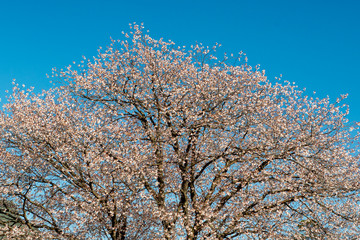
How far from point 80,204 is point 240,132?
8266 millimetres

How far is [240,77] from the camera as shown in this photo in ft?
60.7

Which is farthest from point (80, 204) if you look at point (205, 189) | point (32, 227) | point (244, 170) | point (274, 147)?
point (274, 147)

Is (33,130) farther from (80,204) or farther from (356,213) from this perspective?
(356,213)

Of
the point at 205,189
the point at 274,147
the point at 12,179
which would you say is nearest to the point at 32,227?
the point at 12,179

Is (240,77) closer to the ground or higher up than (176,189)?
higher up

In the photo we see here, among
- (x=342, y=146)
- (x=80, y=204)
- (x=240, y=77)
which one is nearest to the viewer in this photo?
(x=80, y=204)

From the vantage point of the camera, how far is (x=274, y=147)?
15336 millimetres

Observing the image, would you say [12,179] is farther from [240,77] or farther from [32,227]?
[240,77]

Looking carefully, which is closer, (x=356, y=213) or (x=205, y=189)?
(x=356, y=213)

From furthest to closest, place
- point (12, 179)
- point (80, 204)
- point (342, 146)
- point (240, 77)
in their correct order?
point (240, 77), point (342, 146), point (12, 179), point (80, 204)

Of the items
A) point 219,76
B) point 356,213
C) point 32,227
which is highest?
point 219,76

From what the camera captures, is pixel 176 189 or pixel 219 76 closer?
pixel 176 189

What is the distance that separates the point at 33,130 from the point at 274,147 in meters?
11.4

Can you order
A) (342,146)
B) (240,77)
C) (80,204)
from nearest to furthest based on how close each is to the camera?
(80,204) → (342,146) → (240,77)
